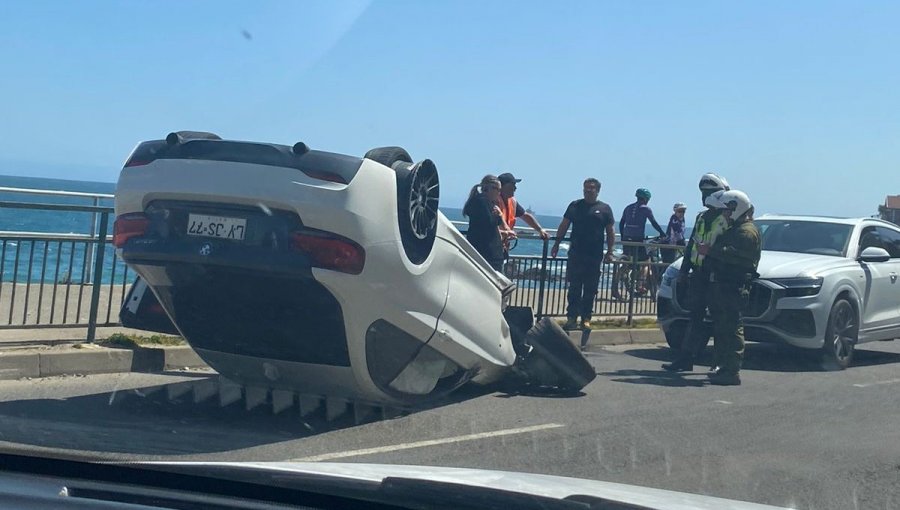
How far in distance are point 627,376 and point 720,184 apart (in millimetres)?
2298

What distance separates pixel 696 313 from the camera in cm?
1080

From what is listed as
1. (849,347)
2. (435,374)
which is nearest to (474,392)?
(435,374)

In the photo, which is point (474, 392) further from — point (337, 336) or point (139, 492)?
point (139, 492)

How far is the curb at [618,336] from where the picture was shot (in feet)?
41.5

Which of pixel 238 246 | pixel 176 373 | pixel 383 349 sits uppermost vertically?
pixel 238 246

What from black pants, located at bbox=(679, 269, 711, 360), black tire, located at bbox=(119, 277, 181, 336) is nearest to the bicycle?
black pants, located at bbox=(679, 269, 711, 360)

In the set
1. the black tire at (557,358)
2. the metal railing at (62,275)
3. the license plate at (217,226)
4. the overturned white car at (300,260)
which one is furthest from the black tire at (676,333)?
the license plate at (217,226)

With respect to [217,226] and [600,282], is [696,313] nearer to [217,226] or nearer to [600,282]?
[600,282]

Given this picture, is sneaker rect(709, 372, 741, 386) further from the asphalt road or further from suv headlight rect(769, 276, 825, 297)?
suv headlight rect(769, 276, 825, 297)

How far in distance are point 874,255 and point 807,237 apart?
2.94ft

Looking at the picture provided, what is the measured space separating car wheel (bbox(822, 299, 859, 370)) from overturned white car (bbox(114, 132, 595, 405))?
17.9 ft

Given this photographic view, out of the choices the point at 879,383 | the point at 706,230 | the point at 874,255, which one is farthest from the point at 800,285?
the point at 706,230

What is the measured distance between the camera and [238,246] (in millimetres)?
6434

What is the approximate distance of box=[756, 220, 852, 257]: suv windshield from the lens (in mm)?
12328
